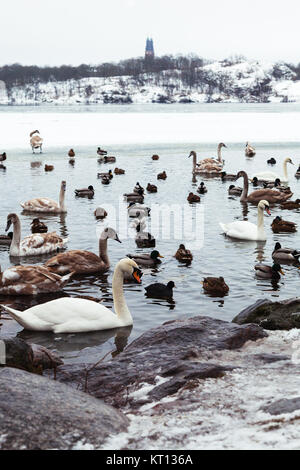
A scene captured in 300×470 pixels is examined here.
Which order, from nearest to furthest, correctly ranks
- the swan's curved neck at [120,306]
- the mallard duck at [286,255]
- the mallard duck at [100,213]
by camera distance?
the swan's curved neck at [120,306] → the mallard duck at [286,255] → the mallard duck at [100,213]

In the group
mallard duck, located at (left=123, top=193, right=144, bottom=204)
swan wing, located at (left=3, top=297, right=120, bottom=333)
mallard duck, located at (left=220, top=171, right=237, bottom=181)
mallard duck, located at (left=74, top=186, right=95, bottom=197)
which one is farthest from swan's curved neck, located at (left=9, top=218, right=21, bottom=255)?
mallard duck, located at (left=220, top=171, right=237, bottom=181)

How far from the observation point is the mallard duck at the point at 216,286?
31.7ft

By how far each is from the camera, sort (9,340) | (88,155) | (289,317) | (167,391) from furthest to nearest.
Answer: (88,155), (289,317), (9,340), (167,391)

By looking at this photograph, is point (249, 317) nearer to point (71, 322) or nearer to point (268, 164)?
point (71, 322)

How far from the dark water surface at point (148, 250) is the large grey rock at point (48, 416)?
2.65 metres

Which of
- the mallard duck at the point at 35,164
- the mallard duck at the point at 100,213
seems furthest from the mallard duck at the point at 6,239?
the mallard duck at the point at 35,164

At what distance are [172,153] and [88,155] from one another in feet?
15.3

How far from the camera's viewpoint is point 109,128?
5044 cm

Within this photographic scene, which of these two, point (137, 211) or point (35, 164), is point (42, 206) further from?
point (35, 164)

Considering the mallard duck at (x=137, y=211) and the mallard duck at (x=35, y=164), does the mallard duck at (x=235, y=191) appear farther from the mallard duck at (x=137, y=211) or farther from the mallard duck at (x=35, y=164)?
the mallard duck at (x=35, y=164)

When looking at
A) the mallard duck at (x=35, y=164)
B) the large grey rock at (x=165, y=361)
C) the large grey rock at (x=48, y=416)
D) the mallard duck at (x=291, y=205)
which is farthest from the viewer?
the mallard duck at (x=35, y=164)

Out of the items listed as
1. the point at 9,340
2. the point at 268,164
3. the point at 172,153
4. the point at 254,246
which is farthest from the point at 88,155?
the point at 9,340

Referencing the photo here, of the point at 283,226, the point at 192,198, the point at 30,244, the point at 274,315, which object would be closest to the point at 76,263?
the point at 30,244

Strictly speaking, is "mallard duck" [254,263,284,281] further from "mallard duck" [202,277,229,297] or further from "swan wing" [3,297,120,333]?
"swan wing" [3,297,120,333]
